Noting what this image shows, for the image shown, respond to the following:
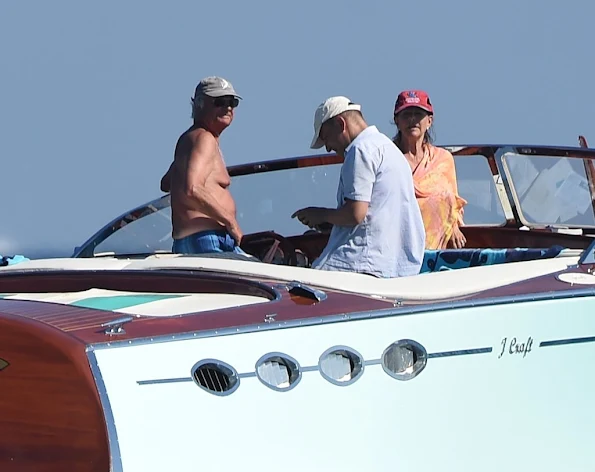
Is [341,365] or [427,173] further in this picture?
[427,173]

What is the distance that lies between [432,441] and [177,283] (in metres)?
0.91

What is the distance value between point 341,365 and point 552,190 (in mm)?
3130

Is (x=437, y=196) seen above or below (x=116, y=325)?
above

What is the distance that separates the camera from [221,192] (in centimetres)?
512

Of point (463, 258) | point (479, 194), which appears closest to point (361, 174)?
point (463, 258)

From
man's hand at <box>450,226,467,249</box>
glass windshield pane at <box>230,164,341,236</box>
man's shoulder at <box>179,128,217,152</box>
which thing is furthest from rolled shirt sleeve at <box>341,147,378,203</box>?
glass windshield pane at <box>230,164,341,236</box>

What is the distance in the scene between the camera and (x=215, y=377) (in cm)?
293

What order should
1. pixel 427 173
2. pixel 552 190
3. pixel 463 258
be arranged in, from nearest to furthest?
pixel 463 258 < pixel 427 173 < pixel 552 190

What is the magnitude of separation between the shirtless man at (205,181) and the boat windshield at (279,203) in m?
0.67

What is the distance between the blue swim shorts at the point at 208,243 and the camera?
5025mm

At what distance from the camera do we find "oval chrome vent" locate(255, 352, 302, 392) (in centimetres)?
299

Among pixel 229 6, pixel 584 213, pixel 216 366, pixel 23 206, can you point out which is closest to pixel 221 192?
pixel 584 213

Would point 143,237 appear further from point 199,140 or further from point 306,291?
point 306,291

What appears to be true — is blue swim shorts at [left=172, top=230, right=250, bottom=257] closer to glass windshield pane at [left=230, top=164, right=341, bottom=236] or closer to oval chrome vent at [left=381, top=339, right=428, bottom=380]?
glass windshield pane at [left=230, top=164, right=341, bottom=236]
